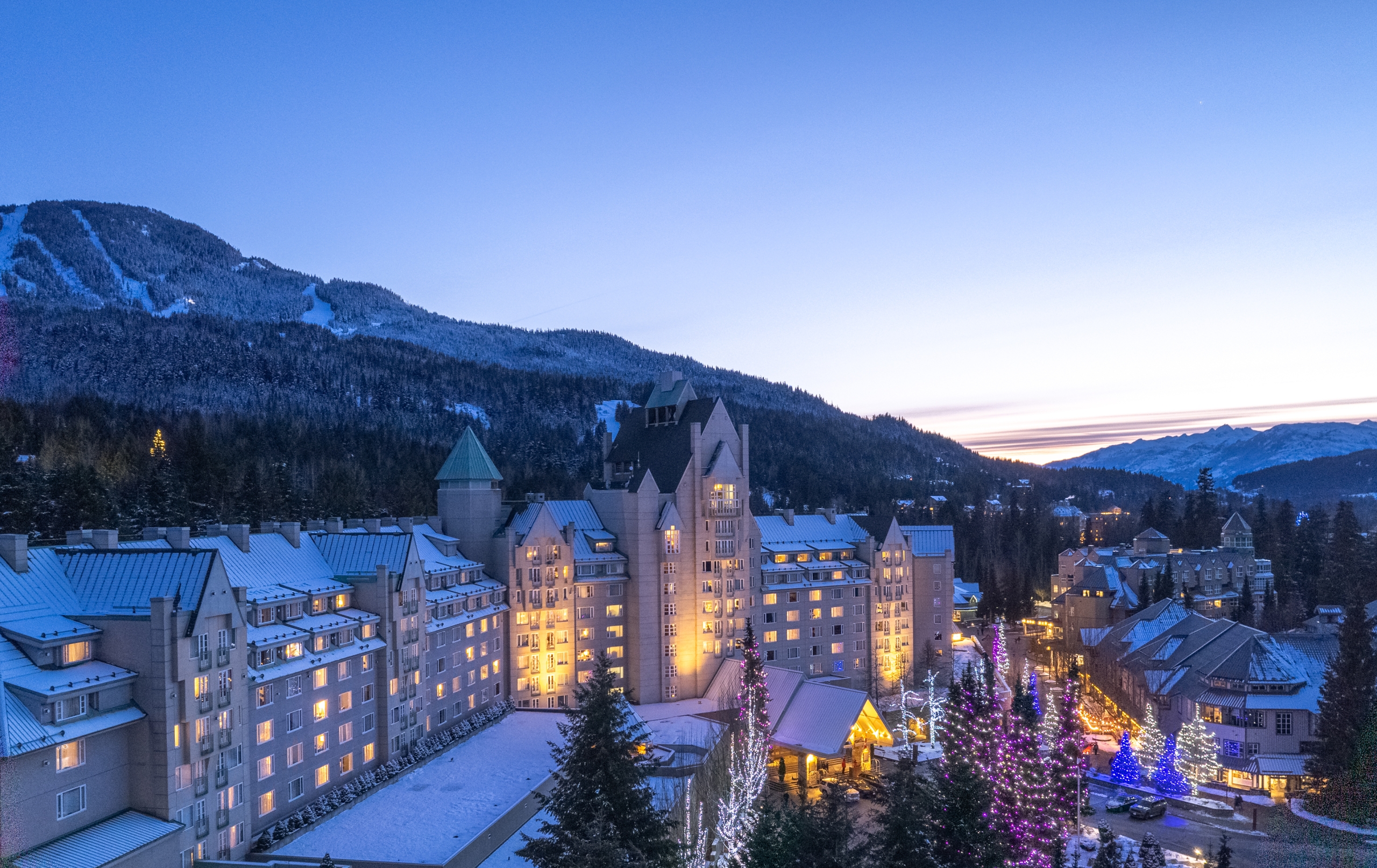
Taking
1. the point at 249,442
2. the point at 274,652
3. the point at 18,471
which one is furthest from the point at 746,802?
the point at 249,442

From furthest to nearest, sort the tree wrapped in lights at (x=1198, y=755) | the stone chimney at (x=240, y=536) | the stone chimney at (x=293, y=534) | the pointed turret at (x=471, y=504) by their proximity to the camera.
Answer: the pointed turret at (x=471, y=504), the tree wrapped in lights at (x=1198, y=755), the stone chimney at (x=293, y=534), the stone chimney at (x=240, y=536)

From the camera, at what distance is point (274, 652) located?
3931 centimetres

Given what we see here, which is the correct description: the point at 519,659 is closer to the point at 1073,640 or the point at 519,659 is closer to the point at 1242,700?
the point at 1242,700

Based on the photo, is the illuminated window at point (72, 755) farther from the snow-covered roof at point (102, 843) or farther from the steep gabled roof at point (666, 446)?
the steep gabled roof at point (666, 446)

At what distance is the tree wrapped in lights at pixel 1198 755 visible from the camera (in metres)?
57.0

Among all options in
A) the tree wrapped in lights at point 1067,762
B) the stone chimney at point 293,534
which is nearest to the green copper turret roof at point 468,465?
the stone chimney at point 293,534

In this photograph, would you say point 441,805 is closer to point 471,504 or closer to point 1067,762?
point 471,504

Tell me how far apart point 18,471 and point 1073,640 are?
110m

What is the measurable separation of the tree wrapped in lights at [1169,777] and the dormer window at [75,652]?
60514mm

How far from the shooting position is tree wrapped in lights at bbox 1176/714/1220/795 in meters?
57.0

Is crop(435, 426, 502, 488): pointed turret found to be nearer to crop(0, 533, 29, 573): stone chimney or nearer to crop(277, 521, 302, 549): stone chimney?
crop(277, 521, 302, 549): stone chimney

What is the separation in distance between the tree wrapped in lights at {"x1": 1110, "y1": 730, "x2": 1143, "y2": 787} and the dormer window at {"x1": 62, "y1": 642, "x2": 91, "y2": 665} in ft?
196

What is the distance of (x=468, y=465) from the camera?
65.3m

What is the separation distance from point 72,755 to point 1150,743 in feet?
204
